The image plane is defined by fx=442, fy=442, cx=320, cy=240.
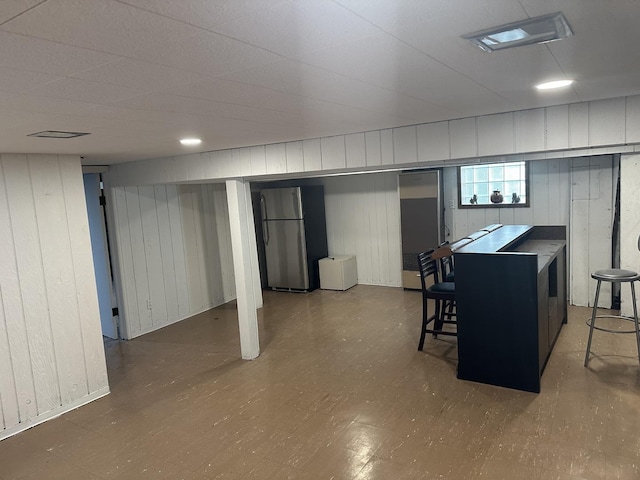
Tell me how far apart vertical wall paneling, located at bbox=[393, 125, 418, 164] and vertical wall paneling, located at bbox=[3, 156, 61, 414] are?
294cm

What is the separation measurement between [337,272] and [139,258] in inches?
119

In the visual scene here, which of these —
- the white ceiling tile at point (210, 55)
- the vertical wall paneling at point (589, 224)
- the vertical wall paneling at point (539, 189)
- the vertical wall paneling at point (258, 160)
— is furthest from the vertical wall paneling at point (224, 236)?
the white ceiling tile at point (210, 55)

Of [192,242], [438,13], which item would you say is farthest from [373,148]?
[192,242]

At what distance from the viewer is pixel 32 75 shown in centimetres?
145

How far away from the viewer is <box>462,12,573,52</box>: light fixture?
1272mm

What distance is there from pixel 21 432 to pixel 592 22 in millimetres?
4351

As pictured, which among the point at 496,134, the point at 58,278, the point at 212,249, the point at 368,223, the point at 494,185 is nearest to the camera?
the point at 496,134

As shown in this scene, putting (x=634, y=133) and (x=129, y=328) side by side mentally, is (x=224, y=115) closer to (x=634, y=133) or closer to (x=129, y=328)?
(x=634, y=133)

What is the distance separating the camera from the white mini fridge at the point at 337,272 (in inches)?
282

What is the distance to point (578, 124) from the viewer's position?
9.30 feet

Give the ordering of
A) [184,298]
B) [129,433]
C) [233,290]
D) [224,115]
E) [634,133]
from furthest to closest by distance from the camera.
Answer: [233,290] → [184,298] → [129,433] → [634,133] → [224,115]

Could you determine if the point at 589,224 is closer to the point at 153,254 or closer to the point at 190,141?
the point at 190,141

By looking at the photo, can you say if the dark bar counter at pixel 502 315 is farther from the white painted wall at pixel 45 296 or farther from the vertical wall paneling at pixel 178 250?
the vertical wall paneling at pixel 178 250

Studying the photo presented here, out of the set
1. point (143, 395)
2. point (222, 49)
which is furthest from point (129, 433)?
point (222, 49)
